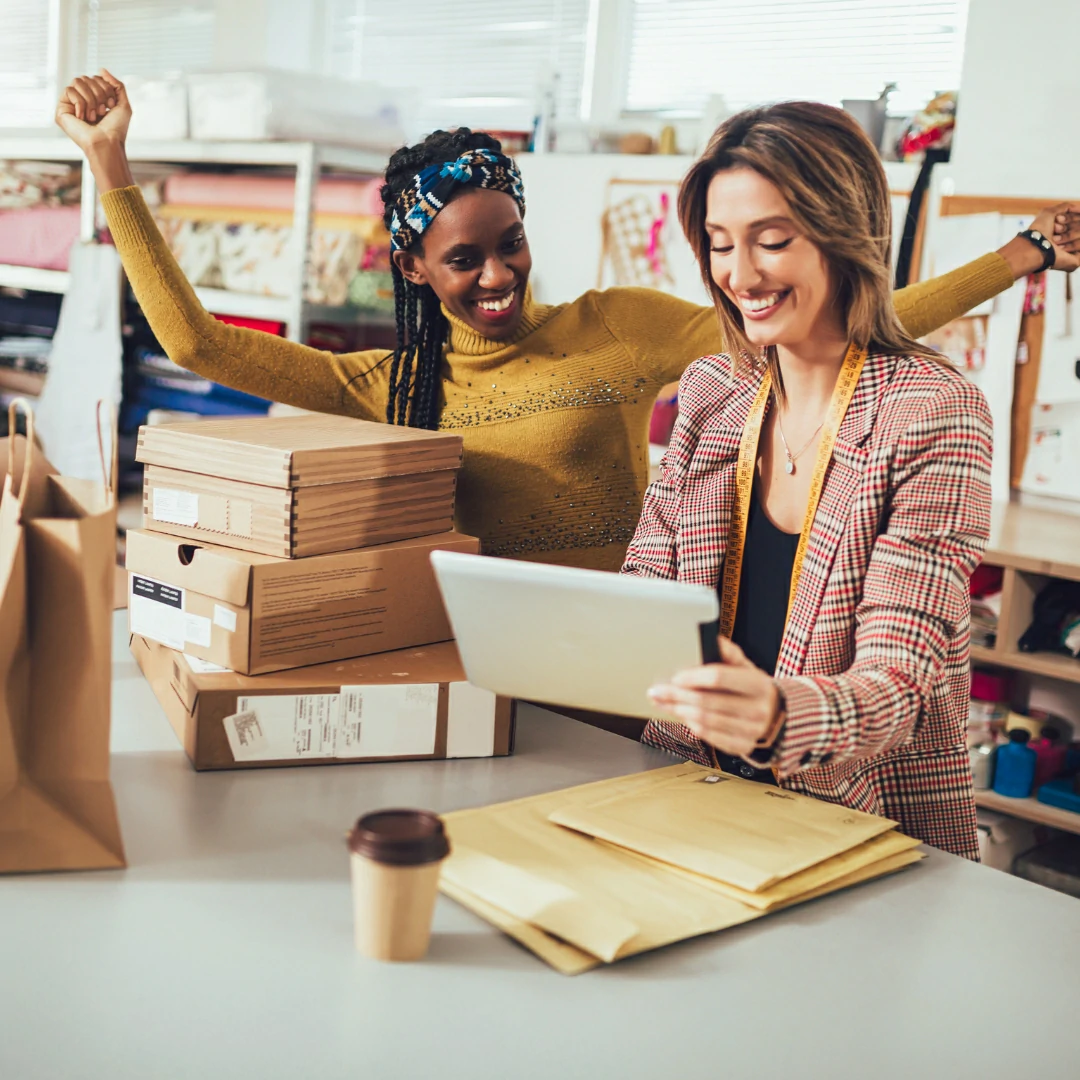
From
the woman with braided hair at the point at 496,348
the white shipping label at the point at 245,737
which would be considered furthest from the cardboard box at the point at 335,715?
the woman with braided hair at the point at 496,348

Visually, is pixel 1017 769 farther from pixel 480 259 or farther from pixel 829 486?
pixel 480 259

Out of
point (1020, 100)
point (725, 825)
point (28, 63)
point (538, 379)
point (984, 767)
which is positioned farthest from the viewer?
point (28, 63)

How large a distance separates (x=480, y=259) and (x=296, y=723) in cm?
78

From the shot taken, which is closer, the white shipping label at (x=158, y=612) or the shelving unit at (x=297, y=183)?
the white shipping label at (x=158, y=612)

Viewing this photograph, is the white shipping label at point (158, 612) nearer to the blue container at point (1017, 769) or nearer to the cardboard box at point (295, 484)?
the cardboard box at point (295, 484)

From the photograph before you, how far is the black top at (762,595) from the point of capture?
138 centimetres

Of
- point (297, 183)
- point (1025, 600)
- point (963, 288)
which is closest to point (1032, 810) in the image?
point (1025, 600)

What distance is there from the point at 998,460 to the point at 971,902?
1877 millimetres

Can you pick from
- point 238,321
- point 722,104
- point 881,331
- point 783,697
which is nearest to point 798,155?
point 881,331

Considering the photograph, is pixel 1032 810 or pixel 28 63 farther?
pixel 28 63

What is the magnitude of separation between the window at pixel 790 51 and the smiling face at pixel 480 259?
170cm

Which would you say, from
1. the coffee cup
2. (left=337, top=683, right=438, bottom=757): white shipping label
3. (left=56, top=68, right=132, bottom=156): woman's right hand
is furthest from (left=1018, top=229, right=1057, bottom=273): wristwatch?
the coffee cup

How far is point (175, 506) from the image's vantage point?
138 centimetres

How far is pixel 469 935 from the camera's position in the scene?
954 millimetres
